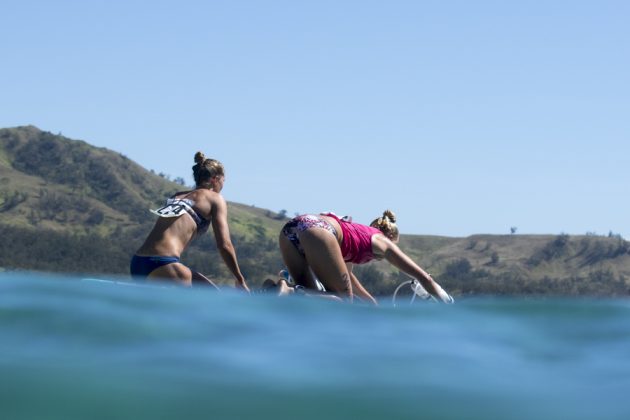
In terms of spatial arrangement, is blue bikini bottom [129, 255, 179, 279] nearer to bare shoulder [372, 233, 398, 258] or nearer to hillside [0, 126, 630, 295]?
bare shoulder [372, 233, 398, 258]

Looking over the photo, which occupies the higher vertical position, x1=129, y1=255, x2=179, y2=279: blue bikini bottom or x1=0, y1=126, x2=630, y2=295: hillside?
x1=0, y1=126, x2=630, y2=295: hillside

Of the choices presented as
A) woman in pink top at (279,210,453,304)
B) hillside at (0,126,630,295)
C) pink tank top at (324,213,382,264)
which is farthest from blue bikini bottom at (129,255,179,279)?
hillside at (0,126,630,295)

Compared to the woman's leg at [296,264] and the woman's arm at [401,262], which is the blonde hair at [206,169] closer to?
the woman's leg at [296,264]

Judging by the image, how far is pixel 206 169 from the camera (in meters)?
12.4

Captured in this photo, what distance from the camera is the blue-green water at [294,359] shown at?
5109 mm

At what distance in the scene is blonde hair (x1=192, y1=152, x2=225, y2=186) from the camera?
12367 millimetres

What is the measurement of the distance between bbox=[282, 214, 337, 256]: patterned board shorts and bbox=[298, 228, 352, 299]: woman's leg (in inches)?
2.8

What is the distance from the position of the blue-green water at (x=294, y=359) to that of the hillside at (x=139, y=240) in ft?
289

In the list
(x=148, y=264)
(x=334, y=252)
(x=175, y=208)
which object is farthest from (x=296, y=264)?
(x=148, y=264)

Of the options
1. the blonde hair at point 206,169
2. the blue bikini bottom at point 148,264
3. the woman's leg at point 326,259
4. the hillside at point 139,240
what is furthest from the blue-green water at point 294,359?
the hillside at point 139,240

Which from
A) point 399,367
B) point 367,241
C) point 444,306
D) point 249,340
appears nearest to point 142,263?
point 367,241

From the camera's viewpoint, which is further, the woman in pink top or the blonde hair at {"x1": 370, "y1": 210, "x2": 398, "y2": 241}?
the blonde hair at {"x1": 370, "y1": 210, "x2": 398, "y2": 241}

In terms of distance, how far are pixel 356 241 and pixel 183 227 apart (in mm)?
2084

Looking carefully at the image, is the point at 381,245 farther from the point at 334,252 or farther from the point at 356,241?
the point at 334,252
